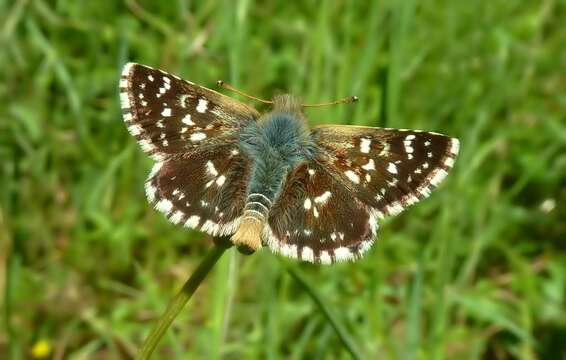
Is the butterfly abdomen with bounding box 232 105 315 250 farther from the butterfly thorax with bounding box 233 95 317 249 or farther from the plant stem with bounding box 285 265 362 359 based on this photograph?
the plant stem with bounding box 285 265 362 359

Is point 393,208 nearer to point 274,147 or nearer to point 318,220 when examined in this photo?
point 318,220

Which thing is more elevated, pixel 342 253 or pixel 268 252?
pixel 268 252

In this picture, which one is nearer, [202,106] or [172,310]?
[172,310]

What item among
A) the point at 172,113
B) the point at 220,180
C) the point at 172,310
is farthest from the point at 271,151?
the point at 172,310

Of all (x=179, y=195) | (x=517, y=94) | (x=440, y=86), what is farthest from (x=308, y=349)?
(x=517, y=94)

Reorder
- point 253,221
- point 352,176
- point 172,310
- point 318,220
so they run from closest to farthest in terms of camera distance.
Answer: point 172,310
point 253,221
point 318,220
point 352,176

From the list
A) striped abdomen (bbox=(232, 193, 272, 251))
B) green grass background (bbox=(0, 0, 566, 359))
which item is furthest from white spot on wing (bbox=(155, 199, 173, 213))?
green grass background (bbox=(0, 0, 566, 359))

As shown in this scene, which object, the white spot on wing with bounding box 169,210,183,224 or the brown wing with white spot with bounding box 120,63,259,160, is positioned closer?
the white spot on wing with bounding box 169,210,183,224
